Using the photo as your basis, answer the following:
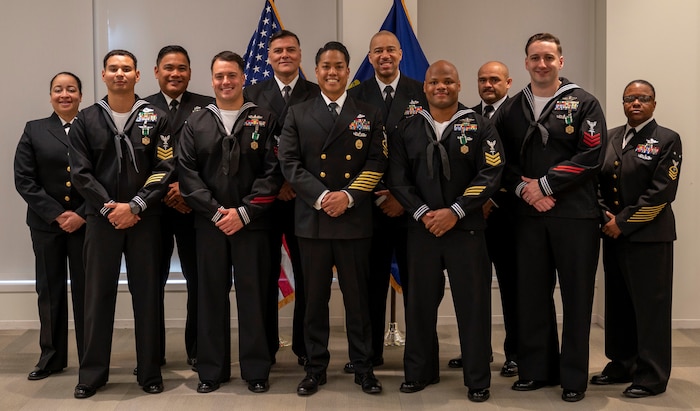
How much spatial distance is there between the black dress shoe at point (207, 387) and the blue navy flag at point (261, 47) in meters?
2.20

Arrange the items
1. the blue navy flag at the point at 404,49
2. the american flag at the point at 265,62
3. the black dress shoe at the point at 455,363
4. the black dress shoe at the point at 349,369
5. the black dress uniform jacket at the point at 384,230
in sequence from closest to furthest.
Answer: the black dress uniform jacket at the point at 384,230 → the black dress shoe at the point at 349,369 → the black dress shoe at the point at 455,363 → the blue navy flag at the point at 404,49 → the american flag at the point at 265,62

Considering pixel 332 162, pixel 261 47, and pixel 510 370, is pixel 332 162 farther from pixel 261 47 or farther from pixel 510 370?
pixel 261 47

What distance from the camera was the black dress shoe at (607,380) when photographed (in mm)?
4500

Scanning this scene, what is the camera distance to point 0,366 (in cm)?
500

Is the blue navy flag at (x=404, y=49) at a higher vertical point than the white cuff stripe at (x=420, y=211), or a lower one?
higher

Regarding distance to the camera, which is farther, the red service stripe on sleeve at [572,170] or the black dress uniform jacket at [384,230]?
the black dress uniform jacket at [384,230]

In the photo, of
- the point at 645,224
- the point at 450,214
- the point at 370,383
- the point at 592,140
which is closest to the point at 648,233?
the point at 645,224

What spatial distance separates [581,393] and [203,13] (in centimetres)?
393

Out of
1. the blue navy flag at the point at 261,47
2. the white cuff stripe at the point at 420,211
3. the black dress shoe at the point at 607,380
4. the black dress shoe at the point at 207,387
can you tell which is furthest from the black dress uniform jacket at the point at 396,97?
the black dress shoe at the point at 607,380

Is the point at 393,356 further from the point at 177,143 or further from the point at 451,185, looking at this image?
the point at 177,143

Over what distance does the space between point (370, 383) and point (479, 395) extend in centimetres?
58

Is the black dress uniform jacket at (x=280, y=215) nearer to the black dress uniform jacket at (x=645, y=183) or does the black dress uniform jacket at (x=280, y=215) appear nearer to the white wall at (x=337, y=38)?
the white wall at (x=337, y=38)

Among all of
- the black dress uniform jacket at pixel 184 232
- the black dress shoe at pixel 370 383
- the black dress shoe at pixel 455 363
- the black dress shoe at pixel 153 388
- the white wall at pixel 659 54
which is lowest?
the black dress shoe at pixel 455 363

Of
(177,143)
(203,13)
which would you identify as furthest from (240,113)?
(203,13)
